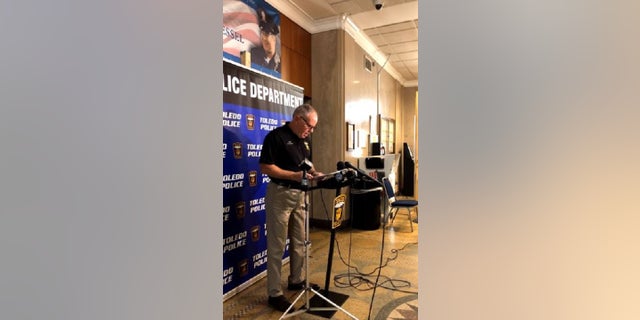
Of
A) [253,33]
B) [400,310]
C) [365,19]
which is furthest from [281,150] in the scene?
[365,19]

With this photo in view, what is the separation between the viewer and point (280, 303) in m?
2.30

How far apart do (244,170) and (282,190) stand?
0.51m

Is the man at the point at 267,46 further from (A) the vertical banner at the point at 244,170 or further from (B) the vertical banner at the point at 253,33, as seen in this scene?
(A) the vertical banner at the point at 244,170

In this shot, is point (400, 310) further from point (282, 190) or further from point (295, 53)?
point (295, 53)

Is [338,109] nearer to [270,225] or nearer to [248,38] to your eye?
[248,38]

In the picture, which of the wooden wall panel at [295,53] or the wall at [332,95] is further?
the wall at [332,95]

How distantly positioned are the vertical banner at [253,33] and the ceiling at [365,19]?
0.30m

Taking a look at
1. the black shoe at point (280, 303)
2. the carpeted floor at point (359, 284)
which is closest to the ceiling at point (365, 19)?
the carpeted floor at point (359, 284)

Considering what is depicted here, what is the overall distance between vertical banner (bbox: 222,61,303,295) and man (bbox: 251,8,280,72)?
2.50 ft

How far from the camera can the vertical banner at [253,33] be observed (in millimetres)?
3186
